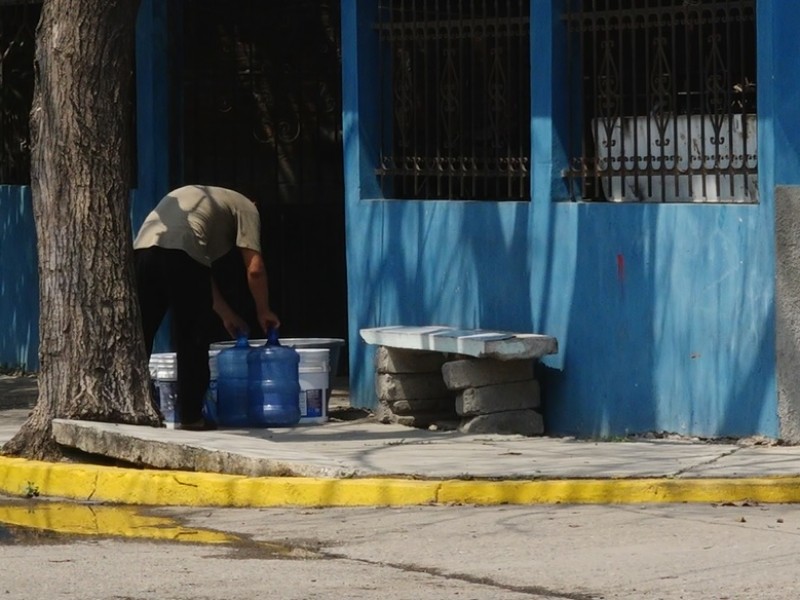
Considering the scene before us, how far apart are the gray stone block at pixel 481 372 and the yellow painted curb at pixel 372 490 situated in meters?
1.76

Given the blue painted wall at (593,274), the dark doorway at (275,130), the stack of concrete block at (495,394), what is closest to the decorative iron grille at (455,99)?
the blue painted wall at (593,274)

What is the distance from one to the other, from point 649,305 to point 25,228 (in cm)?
574

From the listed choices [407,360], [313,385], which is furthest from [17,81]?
[407,360]

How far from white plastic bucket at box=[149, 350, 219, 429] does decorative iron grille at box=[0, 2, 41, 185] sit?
3.73 meters

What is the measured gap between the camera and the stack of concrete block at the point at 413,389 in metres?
11.2

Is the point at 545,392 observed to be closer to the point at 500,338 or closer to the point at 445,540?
the point at 500,338

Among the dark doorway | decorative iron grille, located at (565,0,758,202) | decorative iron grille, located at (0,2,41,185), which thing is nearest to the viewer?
decorative iron grille, located at (565,0,758,202)

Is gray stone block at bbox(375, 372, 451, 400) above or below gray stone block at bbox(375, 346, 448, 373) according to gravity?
below

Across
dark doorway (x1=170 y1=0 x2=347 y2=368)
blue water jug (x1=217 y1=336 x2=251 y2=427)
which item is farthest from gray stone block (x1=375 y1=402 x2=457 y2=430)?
dark doorway (x1=170 y1=0 x2=347 y2=368)

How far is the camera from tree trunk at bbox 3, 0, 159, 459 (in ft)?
33.8

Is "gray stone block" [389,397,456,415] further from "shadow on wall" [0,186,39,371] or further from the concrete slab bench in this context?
"shadow on wall" [0,186,39,371]

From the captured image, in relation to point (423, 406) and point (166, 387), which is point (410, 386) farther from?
point (166, 387)

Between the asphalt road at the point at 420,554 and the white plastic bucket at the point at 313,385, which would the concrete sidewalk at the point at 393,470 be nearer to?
the asphalt road at the point at 420,554

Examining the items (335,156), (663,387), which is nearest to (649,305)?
(663,387)
